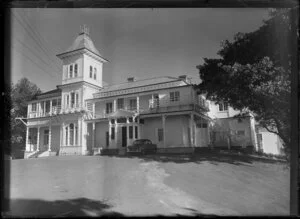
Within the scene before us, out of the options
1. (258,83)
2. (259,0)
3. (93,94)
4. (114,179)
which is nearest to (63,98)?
(93,94)

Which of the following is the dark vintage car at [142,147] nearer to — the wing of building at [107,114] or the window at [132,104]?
the wing of building at [107,114]

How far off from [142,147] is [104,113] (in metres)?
6.12

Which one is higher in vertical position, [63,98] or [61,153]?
[63,98]

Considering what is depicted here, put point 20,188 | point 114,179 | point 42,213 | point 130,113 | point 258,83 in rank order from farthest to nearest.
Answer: point 130,113, point 258,83, point 114,179, point 20,188, point 42,213

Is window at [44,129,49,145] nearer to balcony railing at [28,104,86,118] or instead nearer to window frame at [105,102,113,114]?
balcony railing at [28,104,86,118]

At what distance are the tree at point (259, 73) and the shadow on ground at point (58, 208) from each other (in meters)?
6.78

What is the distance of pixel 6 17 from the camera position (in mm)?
5266

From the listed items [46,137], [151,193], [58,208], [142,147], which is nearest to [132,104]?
[142,147]

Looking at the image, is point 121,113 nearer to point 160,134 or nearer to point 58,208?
point 160,134

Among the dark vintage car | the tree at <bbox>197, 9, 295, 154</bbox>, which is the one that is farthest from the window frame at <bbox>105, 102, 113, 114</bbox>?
the tree at <bbox>197, 9, 295, 154</bbox>

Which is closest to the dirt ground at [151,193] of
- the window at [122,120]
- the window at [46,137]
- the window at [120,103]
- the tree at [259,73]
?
the tree at [259,73]

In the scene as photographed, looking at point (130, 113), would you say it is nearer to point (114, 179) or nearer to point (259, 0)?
point (114, 179)

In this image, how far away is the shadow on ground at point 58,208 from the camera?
5.75m

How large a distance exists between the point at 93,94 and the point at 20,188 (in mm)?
15857
